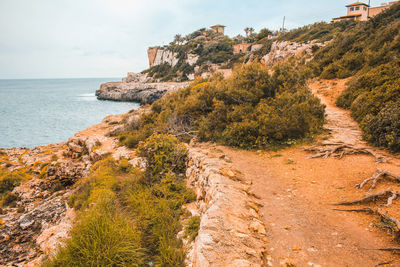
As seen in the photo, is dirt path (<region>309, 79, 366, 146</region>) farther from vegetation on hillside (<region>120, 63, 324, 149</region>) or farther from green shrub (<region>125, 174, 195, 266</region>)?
green shrub (<region>125, 174, 195, 266</region>)

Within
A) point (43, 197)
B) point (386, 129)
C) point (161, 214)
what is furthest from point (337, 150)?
point (43, 197)

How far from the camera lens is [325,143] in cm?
745

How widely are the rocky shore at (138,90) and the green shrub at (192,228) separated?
38.5 meters

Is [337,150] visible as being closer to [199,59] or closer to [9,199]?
[9,199]

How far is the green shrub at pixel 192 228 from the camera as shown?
152 inches

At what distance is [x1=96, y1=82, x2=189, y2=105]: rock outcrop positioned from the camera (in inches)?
1894

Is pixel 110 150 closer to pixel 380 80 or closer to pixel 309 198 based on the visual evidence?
pixel 309 198

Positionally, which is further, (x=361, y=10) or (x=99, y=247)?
(x=361, y=10)

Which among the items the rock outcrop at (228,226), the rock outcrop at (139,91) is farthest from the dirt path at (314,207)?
the rock outcrop at (139,91)

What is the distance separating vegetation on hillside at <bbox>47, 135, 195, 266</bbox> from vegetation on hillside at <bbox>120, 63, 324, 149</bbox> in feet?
9.09

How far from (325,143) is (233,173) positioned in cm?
429

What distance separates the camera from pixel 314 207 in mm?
4316

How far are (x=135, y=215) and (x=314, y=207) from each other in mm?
4271

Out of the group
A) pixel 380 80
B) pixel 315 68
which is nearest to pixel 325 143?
pixel 380 80
